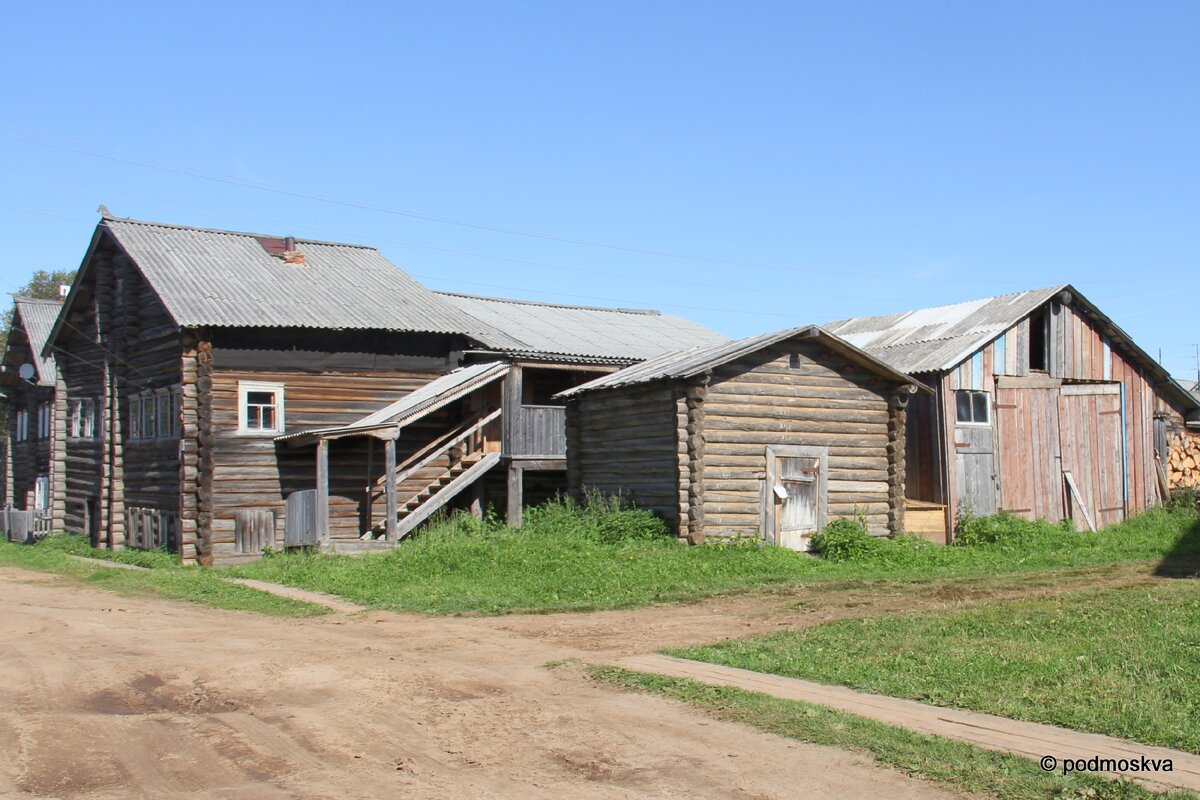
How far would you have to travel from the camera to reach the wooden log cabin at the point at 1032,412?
24734mm

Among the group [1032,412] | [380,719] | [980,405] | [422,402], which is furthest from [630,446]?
[380,719]

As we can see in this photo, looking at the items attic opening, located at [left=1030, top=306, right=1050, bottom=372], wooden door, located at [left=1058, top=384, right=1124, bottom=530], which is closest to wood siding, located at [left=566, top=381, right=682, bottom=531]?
attic opening, located at [left=1030, top=306, right=1050, bottom=372]

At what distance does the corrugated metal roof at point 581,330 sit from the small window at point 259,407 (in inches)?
199

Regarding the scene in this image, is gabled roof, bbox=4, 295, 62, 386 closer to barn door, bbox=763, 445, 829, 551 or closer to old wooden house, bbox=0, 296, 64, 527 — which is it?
old wooden house, bbox=0, 296, 64, 527

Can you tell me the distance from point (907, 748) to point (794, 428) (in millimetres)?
14975

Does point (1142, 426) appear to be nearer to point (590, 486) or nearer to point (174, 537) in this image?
point (590, 486)

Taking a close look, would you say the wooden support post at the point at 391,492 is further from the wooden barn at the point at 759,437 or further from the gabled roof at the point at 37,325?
the gabled roof at the point at 37,325

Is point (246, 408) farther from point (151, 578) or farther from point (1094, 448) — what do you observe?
point (1094, 448)

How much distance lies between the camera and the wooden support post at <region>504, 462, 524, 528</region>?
25719mm

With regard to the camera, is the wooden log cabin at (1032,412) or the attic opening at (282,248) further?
the attic opening at (282,248)

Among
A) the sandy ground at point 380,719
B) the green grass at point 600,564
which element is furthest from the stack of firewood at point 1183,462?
the sandy ground at point 380,719

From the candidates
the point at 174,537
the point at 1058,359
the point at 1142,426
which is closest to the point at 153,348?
the point at 174,537

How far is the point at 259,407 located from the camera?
25016 mm

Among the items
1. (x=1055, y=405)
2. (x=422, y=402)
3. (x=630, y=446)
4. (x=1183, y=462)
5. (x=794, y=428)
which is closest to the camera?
(x=794, y=428)
